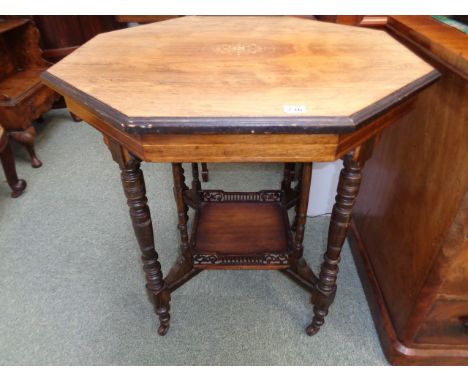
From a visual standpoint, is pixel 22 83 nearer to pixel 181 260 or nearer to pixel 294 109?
pixel 181 260

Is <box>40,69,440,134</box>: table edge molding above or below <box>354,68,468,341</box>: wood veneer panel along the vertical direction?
above

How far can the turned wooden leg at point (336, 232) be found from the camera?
771 mm

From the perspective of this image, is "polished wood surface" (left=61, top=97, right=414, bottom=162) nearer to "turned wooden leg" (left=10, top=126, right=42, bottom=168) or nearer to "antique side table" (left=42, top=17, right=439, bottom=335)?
"antique side table" (left=42, top=17, right=439, bottom=335)

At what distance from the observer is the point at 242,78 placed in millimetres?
741

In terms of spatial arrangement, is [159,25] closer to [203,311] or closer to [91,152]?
[203,311]

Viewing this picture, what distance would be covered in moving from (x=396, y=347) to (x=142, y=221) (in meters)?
0.81

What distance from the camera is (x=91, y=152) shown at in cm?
223

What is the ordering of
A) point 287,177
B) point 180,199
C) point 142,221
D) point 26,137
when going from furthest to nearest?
point 26,137 < point 287,177 < point 180,199 < point 142,221

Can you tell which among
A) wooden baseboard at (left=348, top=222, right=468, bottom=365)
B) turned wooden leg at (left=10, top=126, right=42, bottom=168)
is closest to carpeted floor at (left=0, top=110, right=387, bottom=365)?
wooden baseboard at (left=348, top=222, right=468, bottom=365)

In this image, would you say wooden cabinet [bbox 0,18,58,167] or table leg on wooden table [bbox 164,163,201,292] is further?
wooden cabinet [bbox 0,18,58,167]

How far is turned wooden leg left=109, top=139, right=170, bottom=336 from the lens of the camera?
29.9 inches

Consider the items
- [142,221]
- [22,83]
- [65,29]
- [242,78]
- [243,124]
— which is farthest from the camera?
[65,29]

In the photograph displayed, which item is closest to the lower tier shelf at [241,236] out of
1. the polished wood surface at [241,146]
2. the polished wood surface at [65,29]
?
the polished wood surface at [241,146]

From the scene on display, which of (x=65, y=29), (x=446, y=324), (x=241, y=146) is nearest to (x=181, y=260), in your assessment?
(x=241, y=146)
